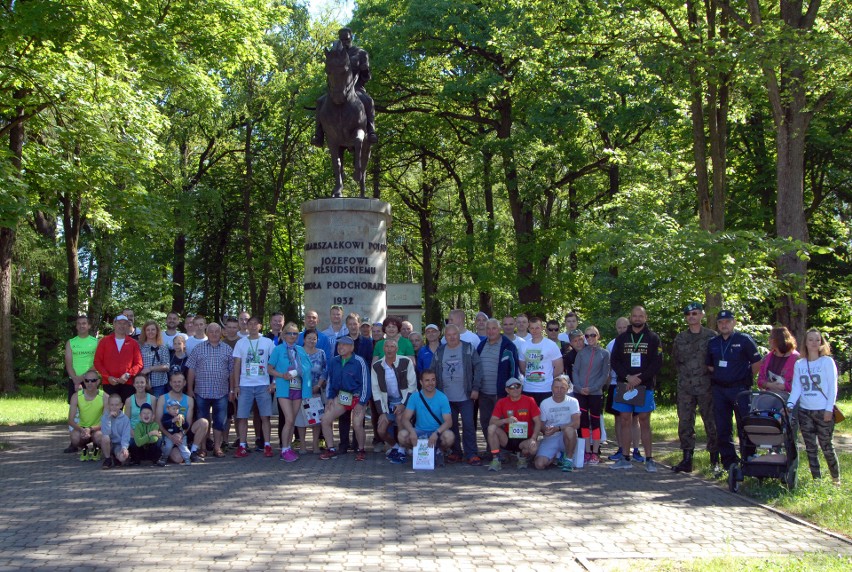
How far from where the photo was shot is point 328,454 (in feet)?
34.3

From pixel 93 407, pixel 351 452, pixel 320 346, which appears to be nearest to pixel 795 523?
pixel 351 452

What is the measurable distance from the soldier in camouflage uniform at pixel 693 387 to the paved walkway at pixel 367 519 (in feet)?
1.89

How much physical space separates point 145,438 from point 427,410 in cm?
324

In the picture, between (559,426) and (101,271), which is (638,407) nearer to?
(559,426)

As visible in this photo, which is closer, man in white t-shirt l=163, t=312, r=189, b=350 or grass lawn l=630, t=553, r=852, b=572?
grass lawn l=630, t=553, r=852, b=572

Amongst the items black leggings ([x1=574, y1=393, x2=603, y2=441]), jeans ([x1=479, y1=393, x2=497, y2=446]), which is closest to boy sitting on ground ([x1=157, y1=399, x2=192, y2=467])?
jeans ([x1=479, y1=393, x2=497, y2=446])

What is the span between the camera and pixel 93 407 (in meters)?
10.1

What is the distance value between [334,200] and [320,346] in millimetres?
3539

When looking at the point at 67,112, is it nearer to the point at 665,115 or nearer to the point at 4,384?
the point at 4,384

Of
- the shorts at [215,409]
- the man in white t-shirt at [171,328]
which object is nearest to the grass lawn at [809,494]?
the shorts at [215,409]

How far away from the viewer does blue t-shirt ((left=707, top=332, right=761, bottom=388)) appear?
9031 mm

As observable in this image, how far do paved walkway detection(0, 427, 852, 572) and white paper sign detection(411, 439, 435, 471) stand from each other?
124 mm

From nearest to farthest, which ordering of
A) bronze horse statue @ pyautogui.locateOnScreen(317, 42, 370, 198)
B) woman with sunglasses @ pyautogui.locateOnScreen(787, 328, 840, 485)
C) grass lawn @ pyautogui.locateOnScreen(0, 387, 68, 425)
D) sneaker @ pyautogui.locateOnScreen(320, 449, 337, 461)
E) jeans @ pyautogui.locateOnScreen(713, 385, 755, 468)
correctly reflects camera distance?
woman with sunglasses @ pyautogui.locateOnScreen(787, 328, 840, 485), jeans @ pyautogui.locateOnScreen(713, 385, 755, 468), sneaker @ pyautogui.locateOnScreen(320, 449, 337, 461), bronze horse statue @ pyautogui.locateOnScreen(317, 42, 370, 198), grass lawn @ pyautogui.locateOnScreen(0, 387, 68, 425)

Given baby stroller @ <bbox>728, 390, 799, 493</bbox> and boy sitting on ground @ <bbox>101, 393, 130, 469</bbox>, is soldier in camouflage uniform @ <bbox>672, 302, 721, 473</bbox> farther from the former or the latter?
boy sitting on ground @ <bbox>101, 393, 130, 469</bbox>
